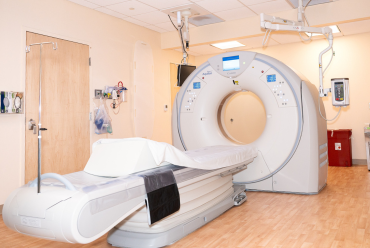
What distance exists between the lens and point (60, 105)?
11.8 ft

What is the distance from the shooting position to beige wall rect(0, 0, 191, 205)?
3121mm

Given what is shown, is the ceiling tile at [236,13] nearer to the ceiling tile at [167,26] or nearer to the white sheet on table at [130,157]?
the ceiling tile at [167,26]

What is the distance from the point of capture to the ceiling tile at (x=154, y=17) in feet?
14.2

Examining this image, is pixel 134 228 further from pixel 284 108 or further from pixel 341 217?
pixel 284 108

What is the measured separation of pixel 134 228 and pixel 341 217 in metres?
1.55

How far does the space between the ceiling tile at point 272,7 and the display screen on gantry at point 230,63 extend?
101 centimetres

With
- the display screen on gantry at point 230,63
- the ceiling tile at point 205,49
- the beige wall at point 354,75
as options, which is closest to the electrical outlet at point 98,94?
the display screen on gantry at point 230,63

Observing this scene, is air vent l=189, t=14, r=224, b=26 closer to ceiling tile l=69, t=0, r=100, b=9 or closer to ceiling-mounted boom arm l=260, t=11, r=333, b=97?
ceiling-mounted boom arm l=260, t=11, r=333, b=97

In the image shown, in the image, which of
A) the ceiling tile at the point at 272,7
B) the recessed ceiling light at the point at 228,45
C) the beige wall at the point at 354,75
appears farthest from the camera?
the recessed ceiling light at the point at 228,45

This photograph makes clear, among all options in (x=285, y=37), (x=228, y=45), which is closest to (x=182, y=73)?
(x=228, y=45)

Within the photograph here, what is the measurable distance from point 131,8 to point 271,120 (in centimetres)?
215

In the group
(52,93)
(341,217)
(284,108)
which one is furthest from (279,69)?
(52,93)

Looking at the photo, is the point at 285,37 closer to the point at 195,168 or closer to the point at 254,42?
the point at 254,42

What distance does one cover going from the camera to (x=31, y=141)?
3.31m
